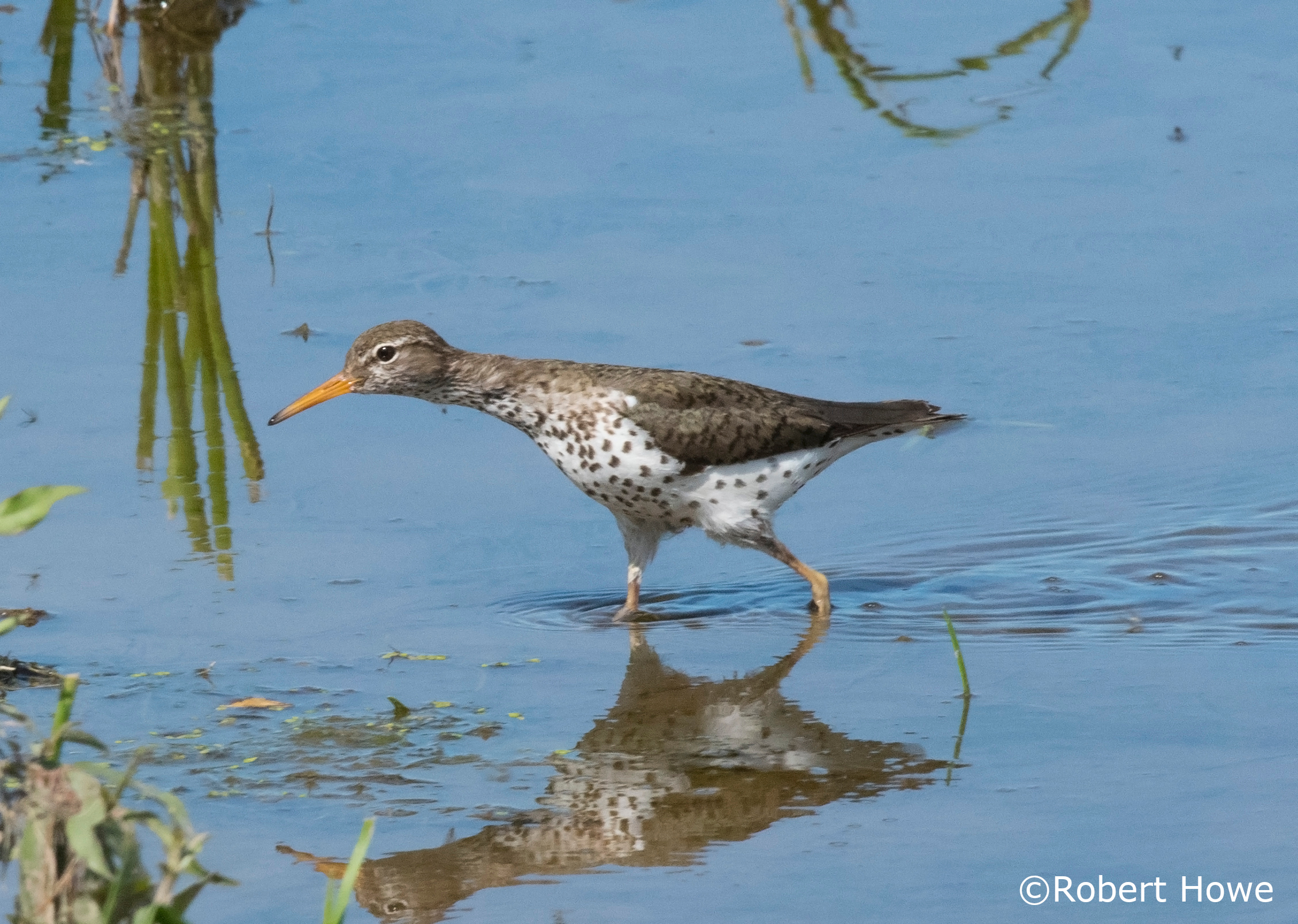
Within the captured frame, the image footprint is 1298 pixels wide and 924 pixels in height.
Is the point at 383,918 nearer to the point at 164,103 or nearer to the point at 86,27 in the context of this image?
the point at 164,103

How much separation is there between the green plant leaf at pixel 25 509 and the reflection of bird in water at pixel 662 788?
1740 millimetres

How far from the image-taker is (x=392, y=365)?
7238 mm

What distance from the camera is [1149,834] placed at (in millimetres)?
4641

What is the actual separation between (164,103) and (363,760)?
7.20 m

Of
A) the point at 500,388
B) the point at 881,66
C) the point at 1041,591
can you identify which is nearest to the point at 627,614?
A: the point at 500,388

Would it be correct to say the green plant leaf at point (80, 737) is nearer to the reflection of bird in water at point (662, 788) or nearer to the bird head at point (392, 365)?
the reflection of bird in water at point (662, 788)

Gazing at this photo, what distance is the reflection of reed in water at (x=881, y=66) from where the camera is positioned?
438 inches

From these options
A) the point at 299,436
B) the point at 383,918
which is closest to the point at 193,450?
the point at 299,436

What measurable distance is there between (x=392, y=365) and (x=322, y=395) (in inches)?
12.5

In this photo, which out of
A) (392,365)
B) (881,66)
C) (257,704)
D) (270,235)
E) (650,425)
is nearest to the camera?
(257,704)

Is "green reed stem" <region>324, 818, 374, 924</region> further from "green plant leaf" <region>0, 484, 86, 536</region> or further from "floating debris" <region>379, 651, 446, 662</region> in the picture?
"floating debris" <region>379, 651, 446, 662</region>

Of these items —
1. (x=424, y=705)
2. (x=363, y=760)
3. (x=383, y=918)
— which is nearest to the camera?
(x=383, y=918)

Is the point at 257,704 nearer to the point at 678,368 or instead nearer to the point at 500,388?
the point at 500,388

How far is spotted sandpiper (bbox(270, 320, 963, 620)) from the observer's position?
6797mm
